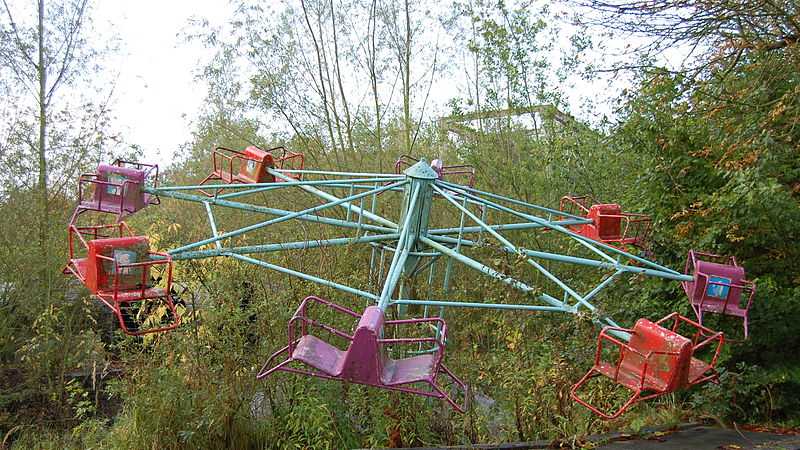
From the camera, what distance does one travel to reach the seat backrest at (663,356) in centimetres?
365

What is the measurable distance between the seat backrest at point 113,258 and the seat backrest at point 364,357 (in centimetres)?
150

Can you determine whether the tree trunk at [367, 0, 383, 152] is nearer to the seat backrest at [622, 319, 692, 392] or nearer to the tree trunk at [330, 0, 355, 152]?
the tree trunk at [330, 0, 355, 152]

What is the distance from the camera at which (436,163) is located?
18.9 ft

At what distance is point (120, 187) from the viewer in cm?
481

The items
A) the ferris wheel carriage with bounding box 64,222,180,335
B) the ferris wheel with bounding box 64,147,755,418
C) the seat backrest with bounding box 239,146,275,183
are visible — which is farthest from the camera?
the seat backrest with bounding box 239,146,275,183

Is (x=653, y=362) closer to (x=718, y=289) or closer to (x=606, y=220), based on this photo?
(x=718, y=289)

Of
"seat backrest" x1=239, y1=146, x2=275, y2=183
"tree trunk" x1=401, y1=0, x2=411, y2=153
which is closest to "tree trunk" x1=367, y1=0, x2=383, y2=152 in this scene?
"tree trunk" x1=401, y1=0, x2=411, y2=153

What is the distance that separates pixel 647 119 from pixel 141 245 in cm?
472

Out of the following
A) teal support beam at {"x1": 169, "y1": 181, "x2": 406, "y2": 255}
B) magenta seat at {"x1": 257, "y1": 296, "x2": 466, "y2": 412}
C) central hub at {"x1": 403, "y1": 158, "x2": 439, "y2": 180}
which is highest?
central hub at {"x1": 403, "y1": 158, "x2": 439, "y2": 180}

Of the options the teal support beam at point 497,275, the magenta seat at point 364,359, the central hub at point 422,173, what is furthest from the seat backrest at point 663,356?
the central hub at point 422,173

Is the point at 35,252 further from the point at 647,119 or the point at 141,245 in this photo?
the point at 647,119

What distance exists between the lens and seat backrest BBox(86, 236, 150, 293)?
4074 millimetres

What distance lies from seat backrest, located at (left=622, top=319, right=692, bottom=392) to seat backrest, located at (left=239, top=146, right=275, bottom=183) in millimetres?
3353

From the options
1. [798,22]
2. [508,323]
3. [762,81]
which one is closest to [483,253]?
[508,323]
